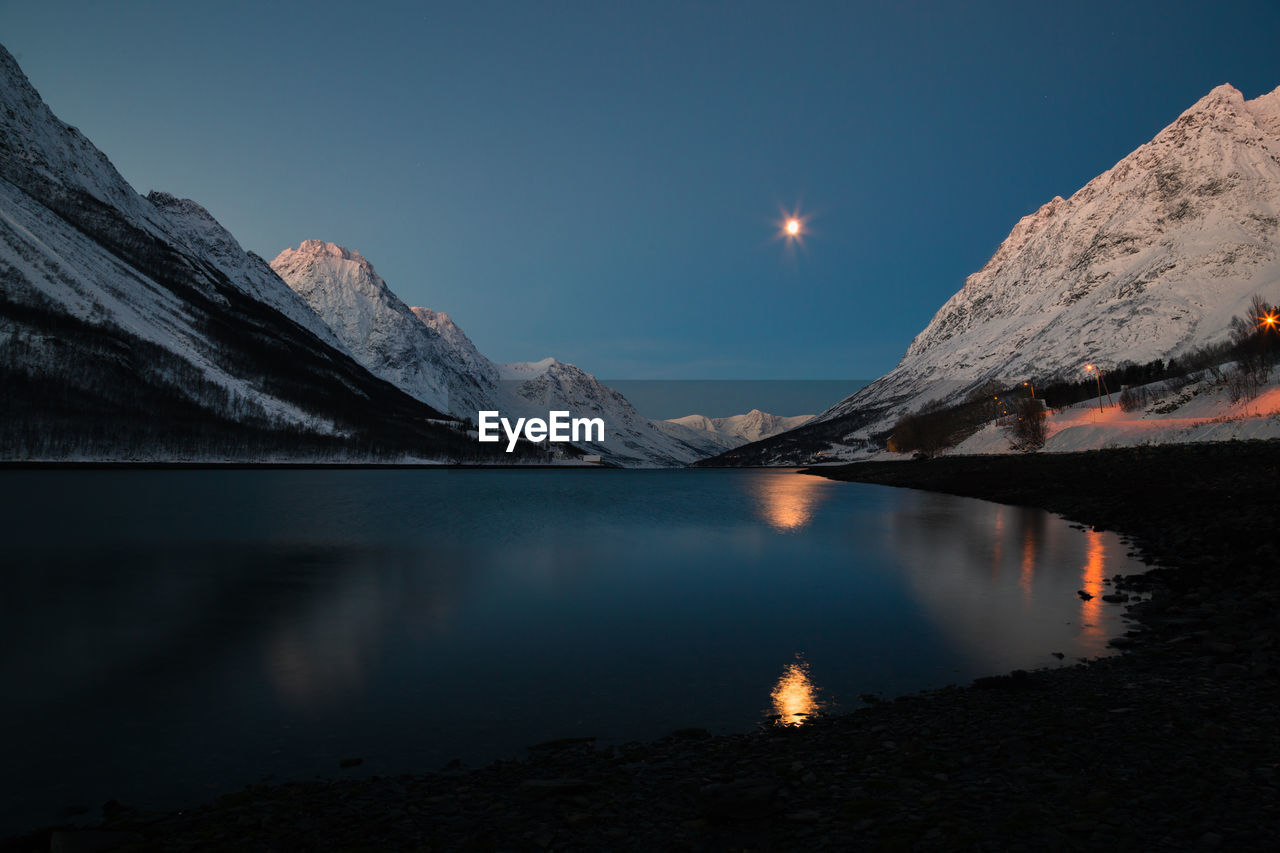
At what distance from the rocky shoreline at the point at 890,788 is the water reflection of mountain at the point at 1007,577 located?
3.66m

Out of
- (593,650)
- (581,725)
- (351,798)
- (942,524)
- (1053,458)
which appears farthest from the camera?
(1053,458)

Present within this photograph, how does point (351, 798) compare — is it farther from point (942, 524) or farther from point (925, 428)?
point (925, 428)

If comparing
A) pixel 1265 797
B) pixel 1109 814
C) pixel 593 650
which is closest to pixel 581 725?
pixel 593 650

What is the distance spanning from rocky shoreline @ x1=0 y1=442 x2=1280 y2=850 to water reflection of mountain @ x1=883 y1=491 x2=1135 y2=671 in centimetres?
366

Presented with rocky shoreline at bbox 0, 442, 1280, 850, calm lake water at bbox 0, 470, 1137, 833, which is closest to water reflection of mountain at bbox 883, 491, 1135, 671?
calm lake water at bbox 0, 470, 1137, 833

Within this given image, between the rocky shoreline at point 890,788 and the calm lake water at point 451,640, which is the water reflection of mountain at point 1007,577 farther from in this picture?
the rocky shoreline at point 890,788

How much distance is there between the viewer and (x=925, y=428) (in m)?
163

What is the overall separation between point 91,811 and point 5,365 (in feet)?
821

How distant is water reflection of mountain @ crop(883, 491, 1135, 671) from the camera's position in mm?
18344

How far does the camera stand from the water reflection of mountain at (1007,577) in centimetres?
1834

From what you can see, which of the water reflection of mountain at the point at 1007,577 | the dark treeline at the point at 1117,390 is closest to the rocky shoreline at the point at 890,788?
the water reflection of mountain at the point at 1007,577

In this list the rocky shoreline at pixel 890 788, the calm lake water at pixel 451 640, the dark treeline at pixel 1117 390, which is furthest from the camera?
the dark treeline at pixel 1117 390

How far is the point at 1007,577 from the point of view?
27547 mm

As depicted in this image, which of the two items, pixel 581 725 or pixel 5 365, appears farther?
pixel 5 365
